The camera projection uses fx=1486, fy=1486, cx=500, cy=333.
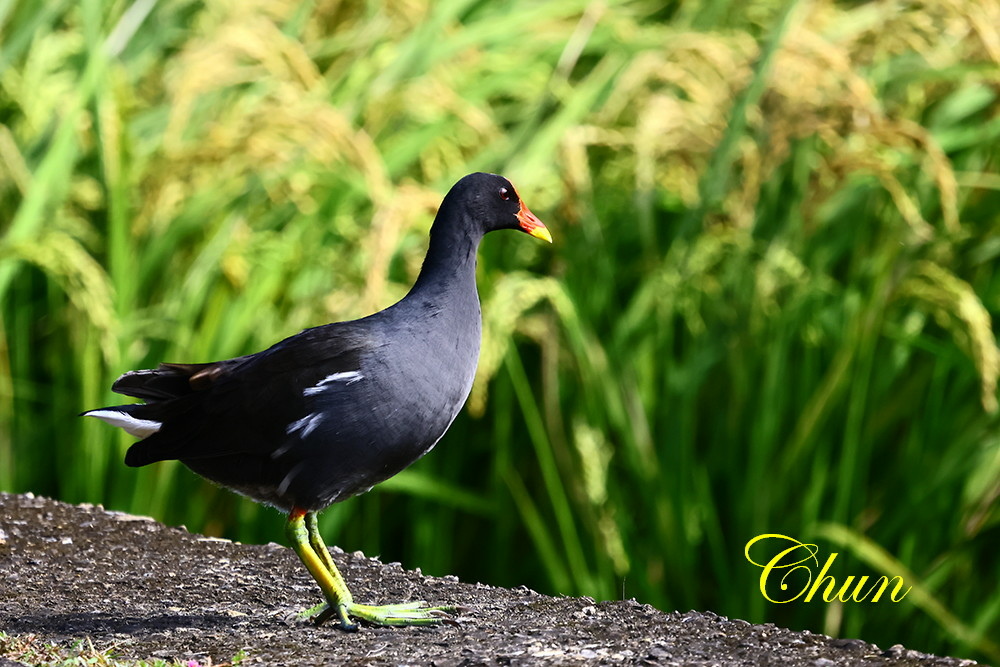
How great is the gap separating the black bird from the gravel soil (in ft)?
0.53

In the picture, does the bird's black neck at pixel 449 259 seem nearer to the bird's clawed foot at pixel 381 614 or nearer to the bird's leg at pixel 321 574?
the bird's leg at pixel 321 574

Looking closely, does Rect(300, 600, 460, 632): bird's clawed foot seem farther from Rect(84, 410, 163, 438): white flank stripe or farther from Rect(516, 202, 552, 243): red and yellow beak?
Rect(516, 202, 552, 243): red and yellow beak

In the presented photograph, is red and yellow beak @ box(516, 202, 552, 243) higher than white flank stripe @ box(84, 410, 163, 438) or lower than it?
higher

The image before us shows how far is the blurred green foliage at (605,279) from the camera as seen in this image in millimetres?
4223

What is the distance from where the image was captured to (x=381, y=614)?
10.8 feet

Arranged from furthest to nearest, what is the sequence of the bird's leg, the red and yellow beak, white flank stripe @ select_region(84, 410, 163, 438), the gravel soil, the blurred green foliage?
the blurred green foliage < the red and yellow beak < white flank stripe @ select_region(84, 410, 163, 438) < the bird's leg < the gravel soil

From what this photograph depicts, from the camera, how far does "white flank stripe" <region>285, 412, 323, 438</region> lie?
328cm

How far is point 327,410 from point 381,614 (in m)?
0.47

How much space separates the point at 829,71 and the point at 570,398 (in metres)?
1.27

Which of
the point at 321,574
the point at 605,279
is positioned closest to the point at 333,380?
the point at 321,574

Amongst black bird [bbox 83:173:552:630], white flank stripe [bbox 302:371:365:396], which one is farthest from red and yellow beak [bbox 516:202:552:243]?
white flank stripe [bbox 302:371:365:396]

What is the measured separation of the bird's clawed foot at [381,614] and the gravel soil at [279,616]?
0.02m

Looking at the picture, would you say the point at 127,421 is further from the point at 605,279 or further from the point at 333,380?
the point at 605,279

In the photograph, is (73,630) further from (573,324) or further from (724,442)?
(724,442)
